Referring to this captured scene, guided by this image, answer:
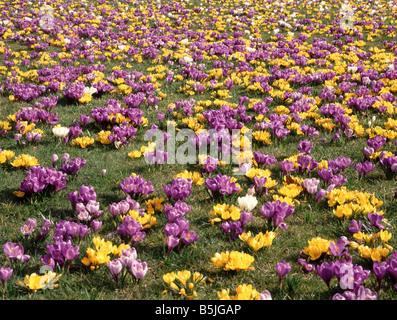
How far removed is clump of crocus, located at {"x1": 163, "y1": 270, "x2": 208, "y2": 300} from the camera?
312cm

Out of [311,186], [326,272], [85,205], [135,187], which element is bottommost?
[85,205]

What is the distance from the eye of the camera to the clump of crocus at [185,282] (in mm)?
3119

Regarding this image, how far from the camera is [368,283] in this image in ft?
10.7

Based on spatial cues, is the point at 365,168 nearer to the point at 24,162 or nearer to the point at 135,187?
the point at 135,187

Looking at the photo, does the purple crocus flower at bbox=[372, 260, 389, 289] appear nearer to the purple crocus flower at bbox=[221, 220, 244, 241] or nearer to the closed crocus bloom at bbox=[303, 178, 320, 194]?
the purple crocus flower at bbox=[221, 220, 244, 241]

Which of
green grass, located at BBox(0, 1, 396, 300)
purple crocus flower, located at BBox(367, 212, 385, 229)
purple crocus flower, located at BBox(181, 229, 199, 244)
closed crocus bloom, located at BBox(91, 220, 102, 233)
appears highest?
purple crocus flower, located at BBox(367, 212, 385, 229)

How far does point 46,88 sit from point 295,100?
21.2ft

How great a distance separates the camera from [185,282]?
3176mm

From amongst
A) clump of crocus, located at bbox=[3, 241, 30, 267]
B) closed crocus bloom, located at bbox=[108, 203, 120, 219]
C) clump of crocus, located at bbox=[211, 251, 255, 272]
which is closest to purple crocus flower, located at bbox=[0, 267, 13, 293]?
clump of crocus, located at bbox=[3, 241, 30, 267]

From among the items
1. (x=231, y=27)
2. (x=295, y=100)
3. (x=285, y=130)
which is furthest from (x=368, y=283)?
(x=231, y=27)
